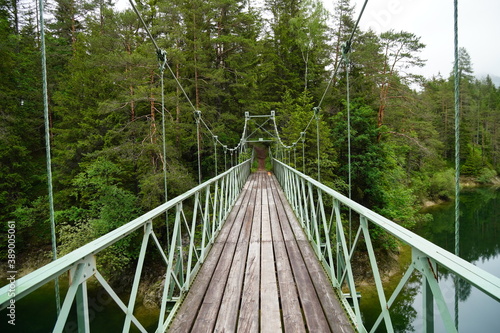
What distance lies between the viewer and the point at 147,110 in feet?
33.7

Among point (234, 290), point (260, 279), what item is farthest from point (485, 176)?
point (234, 290)

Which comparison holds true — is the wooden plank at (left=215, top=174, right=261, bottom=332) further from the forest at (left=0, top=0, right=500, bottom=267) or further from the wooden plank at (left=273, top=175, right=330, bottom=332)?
the forest at (left=0, top=0, right=500, bottom=267)

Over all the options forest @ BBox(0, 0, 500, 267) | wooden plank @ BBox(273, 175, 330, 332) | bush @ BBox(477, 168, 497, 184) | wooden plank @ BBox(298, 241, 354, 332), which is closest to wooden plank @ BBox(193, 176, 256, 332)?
wooden plank @ BBox(273, 175, 330, 332)

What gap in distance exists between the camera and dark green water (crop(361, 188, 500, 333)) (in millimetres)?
7066

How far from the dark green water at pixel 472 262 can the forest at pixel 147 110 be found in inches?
115

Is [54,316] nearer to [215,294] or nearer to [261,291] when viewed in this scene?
[215,294]

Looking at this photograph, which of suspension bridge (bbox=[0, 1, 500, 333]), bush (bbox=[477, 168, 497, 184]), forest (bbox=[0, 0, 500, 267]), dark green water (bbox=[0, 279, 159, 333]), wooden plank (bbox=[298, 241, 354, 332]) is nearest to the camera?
suspension bridge (bbox=[0, 1, 500, 333])

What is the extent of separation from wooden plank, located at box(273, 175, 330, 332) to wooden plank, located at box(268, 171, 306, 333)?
4 centimetres

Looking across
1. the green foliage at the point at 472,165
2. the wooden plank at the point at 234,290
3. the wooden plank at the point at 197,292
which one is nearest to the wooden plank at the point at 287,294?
the wooden plank at the point at 234,290

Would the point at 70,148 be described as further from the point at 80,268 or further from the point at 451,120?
the point at 451,120

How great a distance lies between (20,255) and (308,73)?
17579 mm

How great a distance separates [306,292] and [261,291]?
0.34 m

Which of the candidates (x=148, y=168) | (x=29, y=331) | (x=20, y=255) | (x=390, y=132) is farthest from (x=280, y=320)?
(x=20, y=255)

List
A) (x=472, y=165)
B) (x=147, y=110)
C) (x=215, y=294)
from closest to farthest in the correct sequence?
1. (x=215, y=294)
2. (x=147, y=110)
3. (x=472, y=165)
